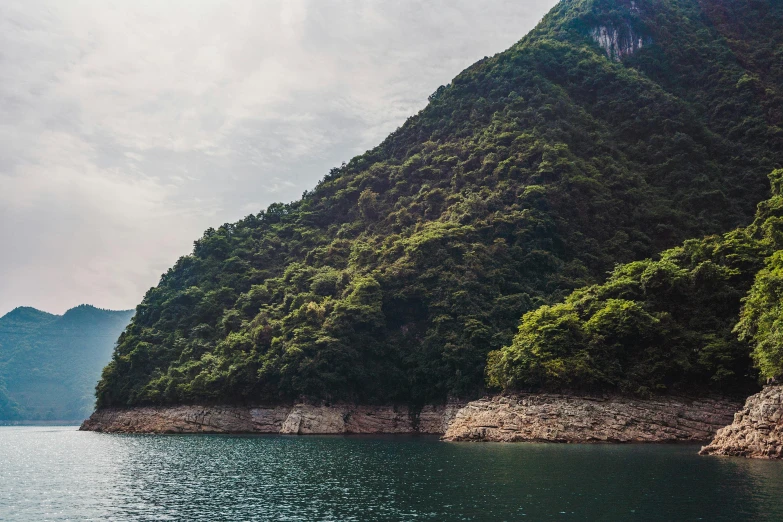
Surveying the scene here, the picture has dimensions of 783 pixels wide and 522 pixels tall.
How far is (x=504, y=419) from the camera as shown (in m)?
66.4

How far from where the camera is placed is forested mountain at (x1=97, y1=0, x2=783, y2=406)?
93562 mm

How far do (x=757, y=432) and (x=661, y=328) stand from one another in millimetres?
23273

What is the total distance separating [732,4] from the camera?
158 m

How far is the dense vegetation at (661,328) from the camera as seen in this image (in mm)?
61406

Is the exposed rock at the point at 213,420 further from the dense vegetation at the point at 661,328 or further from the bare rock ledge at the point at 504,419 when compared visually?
the dense vegetation at the point at 661,328

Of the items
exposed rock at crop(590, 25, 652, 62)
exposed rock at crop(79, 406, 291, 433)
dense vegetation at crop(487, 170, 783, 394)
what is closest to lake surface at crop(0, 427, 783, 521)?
dense vegetation at crop(487, 170, 783, 394)

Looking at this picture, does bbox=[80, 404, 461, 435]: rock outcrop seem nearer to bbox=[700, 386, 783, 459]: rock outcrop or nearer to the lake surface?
the lake surface

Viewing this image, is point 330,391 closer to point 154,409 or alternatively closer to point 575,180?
point 154,409

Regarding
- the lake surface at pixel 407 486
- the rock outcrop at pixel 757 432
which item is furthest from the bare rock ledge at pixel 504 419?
the rock outcrop at pixel 757 432

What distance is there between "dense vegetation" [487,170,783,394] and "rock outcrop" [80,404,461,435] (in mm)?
22908

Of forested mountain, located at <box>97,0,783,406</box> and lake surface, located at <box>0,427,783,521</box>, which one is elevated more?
forested mountain, located at <box>97,0,783,406</box>

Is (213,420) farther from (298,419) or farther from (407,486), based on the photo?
(407,486)

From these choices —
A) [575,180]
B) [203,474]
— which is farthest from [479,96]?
[203,474]

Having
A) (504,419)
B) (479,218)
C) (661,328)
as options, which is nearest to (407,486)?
(504,419)
